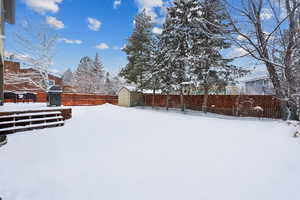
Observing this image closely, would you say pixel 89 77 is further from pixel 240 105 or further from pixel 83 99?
pixel 240 105

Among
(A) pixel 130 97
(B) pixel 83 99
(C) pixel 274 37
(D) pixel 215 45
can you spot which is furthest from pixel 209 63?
(B) pixel 83 99

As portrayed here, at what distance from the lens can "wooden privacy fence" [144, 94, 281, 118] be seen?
10.4 metres

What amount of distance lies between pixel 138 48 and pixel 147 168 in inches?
675

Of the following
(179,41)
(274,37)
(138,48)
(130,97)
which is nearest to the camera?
(274,37)

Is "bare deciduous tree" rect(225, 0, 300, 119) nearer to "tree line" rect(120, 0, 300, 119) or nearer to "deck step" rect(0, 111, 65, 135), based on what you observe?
"tree line" rect(120, 0, 300, 119)

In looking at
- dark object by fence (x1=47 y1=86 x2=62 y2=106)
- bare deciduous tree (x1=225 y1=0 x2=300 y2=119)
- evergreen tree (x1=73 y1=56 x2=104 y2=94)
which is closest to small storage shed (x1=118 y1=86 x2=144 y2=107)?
dark object by fence (x1=47 y1=86 x2=62 y2=106)

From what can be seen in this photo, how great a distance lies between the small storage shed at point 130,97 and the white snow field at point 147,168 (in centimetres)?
1373

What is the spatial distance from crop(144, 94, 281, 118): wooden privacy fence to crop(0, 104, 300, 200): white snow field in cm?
683

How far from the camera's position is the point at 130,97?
60.2ft

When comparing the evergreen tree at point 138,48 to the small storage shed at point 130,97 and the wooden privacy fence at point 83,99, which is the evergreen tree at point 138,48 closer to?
the small storage shed at point 130,97

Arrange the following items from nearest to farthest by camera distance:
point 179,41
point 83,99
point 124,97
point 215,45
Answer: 1. point 215,45
2. point 179,41
3. point 124,97
4. point 83,99

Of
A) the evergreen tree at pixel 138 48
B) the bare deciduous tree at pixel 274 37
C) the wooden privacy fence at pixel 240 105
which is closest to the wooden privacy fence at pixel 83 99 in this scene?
the evergreen tree at pixel 138 48

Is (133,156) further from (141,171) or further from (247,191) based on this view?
(247,191)

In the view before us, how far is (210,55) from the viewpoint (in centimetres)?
1143
